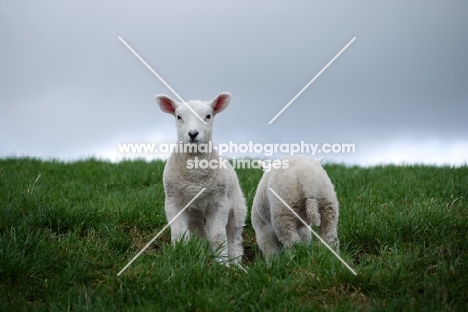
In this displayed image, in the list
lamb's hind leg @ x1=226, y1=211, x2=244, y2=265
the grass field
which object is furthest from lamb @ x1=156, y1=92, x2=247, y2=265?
the grass field

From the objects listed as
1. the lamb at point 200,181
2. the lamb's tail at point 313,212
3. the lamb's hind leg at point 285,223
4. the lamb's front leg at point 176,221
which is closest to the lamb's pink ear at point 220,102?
the lamb at point 200,181

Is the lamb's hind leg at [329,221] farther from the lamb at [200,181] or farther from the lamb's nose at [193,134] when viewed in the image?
the lamb's nose at [193,134]

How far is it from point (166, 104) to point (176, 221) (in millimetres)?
1258

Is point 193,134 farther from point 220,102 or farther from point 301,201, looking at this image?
point 301,201

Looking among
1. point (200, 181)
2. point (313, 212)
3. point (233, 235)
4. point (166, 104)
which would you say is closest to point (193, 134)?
point (200, 181)

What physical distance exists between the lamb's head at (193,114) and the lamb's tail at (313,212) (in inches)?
47.6

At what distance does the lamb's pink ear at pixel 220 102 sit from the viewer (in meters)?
5.98

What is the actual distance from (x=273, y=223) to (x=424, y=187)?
160 inches

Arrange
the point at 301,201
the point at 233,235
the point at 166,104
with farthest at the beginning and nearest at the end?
1. the point at 233,235
2. the point at 166,104
3. the point at 301,201

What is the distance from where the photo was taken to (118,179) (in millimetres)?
9258

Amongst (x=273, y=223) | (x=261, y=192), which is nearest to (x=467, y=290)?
(x=273, y=223)

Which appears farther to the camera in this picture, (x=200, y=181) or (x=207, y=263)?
(x=200, y=181)

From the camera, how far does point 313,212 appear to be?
5.12 m

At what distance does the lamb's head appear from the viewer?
5434 millimetres
